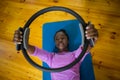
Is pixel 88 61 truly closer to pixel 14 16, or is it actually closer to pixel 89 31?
pixel 89 31

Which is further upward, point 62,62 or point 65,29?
point 65,29

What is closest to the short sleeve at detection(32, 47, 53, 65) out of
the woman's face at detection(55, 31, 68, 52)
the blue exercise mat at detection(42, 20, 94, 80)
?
the woman's face at detection(55, 31, 68, 52)

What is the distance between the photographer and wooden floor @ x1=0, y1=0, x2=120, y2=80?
5.42 ft

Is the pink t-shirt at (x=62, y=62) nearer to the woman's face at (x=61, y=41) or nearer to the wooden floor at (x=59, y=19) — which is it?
the woman's face at (x=61, y=41)

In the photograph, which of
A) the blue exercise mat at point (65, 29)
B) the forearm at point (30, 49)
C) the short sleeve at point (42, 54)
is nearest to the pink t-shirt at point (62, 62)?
the short sleeve at point (42, 54)

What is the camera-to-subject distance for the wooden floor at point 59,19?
1653 mm

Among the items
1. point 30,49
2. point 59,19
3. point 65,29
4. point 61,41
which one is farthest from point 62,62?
point 59,19

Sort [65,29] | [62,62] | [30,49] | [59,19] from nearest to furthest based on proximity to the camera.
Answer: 1. [30,49]
2. [62,62]
3. [65,29]
4. [59,19]

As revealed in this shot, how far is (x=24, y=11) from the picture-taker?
2.06 metres

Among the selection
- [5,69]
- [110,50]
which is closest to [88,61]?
[110,50]

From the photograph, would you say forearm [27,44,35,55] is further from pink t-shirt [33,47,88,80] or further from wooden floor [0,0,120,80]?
wooden floor [0,0,120,80]

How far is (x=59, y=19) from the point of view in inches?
75.3

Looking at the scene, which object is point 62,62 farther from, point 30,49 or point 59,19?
point 59,19

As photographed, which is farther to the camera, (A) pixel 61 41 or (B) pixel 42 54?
(A) pixel 61 41
